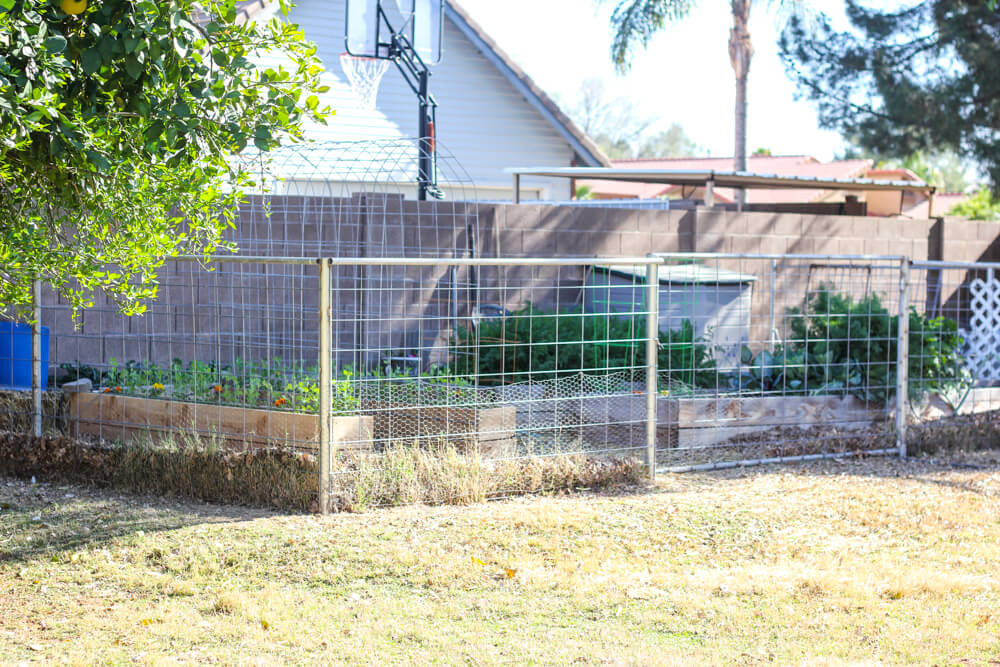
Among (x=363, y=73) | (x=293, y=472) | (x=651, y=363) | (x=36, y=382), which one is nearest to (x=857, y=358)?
(x=651, y=363)

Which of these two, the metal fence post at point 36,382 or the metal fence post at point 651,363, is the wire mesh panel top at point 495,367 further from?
the metal fence post at point 36,382

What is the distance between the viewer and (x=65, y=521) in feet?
19.0

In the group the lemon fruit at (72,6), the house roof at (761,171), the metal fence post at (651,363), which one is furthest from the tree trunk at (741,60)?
the lemon fruit at (72,6)

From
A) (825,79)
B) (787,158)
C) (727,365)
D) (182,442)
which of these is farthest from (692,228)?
(787,158)

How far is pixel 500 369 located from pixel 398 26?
21.2 feet

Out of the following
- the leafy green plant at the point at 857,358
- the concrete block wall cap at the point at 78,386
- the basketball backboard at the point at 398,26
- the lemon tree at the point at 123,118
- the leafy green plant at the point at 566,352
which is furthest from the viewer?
the basketball backboard at the point at 398,26

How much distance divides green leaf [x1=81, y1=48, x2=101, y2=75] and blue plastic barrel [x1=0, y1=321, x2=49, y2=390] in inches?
153

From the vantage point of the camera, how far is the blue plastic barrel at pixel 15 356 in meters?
7.34

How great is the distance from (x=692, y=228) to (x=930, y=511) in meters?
5.45

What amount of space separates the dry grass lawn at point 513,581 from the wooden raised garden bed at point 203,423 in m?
0.63

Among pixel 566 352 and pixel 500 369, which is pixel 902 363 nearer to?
pixel 566 352

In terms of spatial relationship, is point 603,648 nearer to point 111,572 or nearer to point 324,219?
point 111,572

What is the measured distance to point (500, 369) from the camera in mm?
8789

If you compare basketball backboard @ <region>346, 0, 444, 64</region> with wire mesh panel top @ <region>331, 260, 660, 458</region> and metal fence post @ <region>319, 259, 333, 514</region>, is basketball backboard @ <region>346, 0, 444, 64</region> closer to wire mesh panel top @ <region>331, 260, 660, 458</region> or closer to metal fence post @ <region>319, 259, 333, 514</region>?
wire mesh panel top @ <region>331, 260, 660, 458</region>
